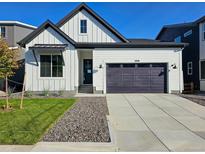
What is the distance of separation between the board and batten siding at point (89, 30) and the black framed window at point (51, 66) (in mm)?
2874

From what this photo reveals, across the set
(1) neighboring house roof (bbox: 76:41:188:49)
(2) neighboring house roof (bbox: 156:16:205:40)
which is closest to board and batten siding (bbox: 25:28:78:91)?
(1) neighboring house roof (bbox: 76:41:188:49)

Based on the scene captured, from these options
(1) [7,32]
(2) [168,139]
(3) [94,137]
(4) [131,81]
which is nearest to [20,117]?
(3) [94,137]

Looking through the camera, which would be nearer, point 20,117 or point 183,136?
point 183,136

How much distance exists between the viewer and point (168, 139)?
19.7 ft

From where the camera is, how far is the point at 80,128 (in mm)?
7102

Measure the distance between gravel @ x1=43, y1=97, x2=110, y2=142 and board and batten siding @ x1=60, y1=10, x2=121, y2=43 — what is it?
31.8 ft

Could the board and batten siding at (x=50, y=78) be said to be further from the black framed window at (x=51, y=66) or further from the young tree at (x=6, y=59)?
the young tree at (x=6, y=59)

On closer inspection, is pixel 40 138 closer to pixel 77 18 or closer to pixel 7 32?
pixel 77 18

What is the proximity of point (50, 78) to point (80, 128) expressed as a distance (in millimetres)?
9841

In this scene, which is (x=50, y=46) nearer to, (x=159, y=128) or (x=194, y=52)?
(x=159, y=128)

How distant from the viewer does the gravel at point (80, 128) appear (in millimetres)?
6016

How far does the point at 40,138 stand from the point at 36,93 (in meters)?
10.9

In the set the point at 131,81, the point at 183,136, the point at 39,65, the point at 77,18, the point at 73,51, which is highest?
the point at 77,18

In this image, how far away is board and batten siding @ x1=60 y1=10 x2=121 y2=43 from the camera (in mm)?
18297
